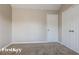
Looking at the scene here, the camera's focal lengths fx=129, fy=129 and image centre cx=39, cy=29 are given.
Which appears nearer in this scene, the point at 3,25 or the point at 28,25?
the point at 3,25

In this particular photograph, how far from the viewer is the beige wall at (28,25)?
8539mm

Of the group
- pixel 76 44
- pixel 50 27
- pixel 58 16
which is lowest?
pixel 76 44

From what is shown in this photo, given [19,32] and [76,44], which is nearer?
[76,44]

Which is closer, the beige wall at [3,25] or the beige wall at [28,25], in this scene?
the beige wall at [3,25]

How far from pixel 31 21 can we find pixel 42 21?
0.75 metres

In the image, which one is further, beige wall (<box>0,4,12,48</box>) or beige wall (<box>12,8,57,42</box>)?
beige wall (<box>12,8,57,42</box>)

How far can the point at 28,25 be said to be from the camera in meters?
8.67

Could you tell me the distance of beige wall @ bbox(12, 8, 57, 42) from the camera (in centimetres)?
854
